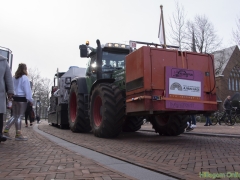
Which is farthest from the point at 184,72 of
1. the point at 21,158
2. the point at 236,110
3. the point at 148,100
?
the point at 236,110

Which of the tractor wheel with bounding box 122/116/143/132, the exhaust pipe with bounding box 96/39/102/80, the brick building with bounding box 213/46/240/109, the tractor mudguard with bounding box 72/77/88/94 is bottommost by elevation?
the tractor wheel with bounding box 122/116/143/132

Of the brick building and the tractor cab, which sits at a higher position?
the brick building

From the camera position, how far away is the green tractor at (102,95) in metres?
6.87

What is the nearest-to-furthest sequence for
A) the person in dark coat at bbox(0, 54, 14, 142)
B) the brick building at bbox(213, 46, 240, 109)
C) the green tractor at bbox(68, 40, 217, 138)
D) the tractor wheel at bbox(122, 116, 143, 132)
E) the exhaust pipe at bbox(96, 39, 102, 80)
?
the person in dark coat at bbox(0, 54, 14, 142) → the green tractor at bbox(68, 40, 217, 138) → the exhaust pipe at bbox(96, 39, 102, 80) → the tractor wheel at bbox(122, 116, 143, 132) → the brick building at bbox(213, 46, 240, 109)

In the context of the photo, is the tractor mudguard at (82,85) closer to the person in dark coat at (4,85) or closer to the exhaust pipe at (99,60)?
the exhaust pipe at (99,60)

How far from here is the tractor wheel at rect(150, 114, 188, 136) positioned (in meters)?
7.85

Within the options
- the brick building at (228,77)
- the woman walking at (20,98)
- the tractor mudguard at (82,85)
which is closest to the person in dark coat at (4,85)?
the woman walking at (20,98)

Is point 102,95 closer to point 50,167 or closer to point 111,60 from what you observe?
point 111,60

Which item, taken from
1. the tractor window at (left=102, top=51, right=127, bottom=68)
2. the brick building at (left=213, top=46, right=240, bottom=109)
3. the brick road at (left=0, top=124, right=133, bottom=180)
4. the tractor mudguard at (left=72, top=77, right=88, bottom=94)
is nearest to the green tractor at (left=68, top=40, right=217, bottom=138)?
the tractor window at (left=102, top=51, right=127, bottom=68)

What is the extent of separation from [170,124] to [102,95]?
2278 millimetres

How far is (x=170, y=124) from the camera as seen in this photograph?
790 cm

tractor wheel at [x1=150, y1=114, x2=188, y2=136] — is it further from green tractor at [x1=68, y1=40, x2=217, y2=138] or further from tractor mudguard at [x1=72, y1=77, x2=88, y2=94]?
tractor mudguard at [x1=72, y1=77, x2=88, y2=94]

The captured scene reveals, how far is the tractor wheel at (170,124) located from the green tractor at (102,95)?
110 cm

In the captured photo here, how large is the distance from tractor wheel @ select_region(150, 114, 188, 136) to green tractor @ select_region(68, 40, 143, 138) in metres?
1.10
